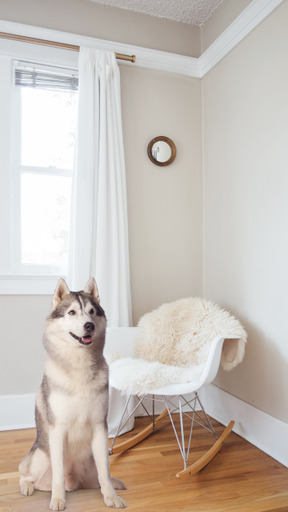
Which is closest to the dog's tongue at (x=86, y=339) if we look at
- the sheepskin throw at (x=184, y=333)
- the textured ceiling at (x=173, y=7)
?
the sheepskin throw at (x=184, y=333)

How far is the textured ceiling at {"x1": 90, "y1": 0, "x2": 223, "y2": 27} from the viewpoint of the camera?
112 inches

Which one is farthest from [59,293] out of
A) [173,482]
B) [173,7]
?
[173,7]

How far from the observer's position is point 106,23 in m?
2.89

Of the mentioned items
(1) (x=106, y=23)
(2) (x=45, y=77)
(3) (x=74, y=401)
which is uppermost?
(1) (x=106, y=23)

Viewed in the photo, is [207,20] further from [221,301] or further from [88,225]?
[221,301]

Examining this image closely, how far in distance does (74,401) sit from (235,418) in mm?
1406

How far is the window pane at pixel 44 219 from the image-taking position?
8.96ft

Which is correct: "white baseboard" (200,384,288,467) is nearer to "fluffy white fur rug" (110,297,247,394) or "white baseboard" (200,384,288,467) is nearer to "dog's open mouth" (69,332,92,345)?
"fluffy white fur rug" (110,297,247,394)

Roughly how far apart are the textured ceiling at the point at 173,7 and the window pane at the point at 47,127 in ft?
2.41

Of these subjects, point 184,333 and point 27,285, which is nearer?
point 184,333

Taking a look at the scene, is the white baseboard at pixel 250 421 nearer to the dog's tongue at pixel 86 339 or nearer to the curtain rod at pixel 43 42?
the dog's tongue at pixel 86 339

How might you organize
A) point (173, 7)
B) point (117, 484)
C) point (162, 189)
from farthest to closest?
point (162, 189) < point (173, 7) < point (117, 484)

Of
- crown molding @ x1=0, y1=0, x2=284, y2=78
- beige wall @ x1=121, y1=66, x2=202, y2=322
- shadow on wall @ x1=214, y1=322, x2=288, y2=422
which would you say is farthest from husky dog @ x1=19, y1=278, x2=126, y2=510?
crown molding @ x1=0, y1=0, x2=284, y2=78

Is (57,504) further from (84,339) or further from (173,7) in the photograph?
(173,7)
